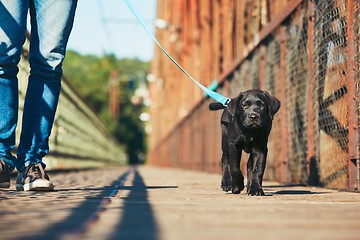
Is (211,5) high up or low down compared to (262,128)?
up

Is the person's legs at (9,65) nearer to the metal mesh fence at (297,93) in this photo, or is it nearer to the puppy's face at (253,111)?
the puppy's face at (253,111)

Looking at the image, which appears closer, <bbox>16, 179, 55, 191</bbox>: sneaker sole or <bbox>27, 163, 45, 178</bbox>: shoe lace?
<bbox>16, 179, 55, 191</bbox>: sneaker sole

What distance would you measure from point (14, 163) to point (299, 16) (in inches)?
122

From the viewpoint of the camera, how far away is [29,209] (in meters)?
3.21

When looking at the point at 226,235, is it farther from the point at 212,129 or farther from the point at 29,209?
the point at 212,129

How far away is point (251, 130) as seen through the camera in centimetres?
464

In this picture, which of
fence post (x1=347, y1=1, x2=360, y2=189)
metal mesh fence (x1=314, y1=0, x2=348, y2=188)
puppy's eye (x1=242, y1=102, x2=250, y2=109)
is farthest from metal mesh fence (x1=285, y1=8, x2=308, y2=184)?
puppy's eye (x1=242, y1=102, x2=250, y2=109)

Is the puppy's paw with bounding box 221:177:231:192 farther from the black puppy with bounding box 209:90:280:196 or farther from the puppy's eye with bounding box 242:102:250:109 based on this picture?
the puppy's eye with bounding box 242:102:250:109

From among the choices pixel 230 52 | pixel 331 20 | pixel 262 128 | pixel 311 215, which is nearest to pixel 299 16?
pixel 331 20

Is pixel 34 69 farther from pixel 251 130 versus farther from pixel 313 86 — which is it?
pixel 313 86

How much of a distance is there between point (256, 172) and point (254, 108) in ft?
1.17

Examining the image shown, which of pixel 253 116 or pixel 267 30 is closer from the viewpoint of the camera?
pixel 253 116

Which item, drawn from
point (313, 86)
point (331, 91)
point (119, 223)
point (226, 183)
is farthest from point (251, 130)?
point (119, 223)

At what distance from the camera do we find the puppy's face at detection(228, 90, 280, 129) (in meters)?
4.51
